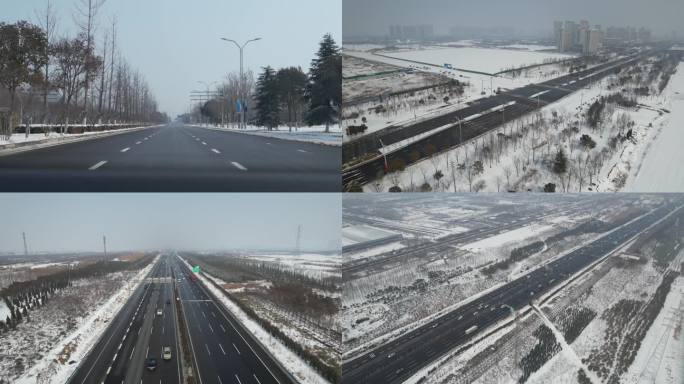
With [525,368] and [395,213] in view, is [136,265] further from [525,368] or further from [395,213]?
[525,368]

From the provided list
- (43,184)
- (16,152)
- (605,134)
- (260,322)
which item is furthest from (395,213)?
(16,152)

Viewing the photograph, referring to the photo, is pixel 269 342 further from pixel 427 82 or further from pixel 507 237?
pixel 427 82

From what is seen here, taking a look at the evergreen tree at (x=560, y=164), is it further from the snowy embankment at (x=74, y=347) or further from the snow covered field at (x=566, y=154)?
the snowy embankment at (x=74, y=347)

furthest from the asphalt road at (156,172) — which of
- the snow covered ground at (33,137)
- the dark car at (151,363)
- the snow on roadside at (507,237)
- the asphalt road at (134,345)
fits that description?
the snow on roadside at (507,237)

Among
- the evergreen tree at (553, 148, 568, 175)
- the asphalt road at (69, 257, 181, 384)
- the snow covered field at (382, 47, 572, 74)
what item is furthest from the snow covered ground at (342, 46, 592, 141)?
the asphalt road at (69, 257, 181, 384)

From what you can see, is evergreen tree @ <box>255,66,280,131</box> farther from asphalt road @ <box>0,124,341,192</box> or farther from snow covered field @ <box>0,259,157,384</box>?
snow covered field @ <box>0,259,157,384</box>

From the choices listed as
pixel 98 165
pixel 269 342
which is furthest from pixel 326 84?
pixel 269 342
